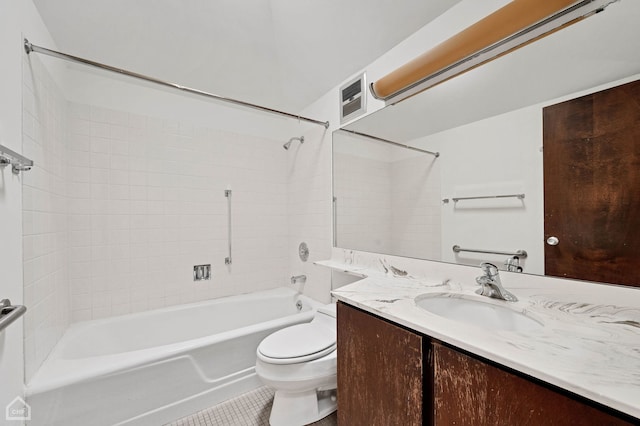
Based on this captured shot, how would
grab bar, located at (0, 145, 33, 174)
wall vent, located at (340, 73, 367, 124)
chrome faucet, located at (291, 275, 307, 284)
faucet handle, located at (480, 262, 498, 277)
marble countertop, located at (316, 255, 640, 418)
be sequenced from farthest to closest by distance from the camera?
chrome faucet, located at (291, 275, 307, 284), wall vent, located at (340, 73, 367, 124), faucet handle, located at (480, 262, 498, 277), grab bar, located at (0, 145, 33, 174), marble countertop, located at (316, 255, 640, 418)

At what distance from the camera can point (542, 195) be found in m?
1.00

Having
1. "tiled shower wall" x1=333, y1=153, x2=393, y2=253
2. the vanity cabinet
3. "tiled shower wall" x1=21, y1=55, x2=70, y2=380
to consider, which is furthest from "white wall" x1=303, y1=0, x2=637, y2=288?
"tiled shower wall" x1=21, y1=55, x2=70, y2=380

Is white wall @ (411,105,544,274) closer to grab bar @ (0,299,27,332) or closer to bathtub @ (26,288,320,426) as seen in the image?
bathtub @ (26,288,320,426)

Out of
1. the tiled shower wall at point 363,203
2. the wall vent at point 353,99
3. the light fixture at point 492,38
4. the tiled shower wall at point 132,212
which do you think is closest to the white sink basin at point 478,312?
the tiled shower wall at point 363,203

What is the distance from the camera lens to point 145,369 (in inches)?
53.8

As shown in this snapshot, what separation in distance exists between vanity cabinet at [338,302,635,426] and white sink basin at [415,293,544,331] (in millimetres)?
277

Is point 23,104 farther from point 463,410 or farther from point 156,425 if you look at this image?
point 463,410

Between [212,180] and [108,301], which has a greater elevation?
[212,180]

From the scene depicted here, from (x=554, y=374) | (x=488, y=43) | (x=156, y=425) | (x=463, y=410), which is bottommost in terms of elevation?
(x=156, y=425)

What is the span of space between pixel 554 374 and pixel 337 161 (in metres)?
1.73

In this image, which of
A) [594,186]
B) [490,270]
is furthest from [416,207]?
[594,186]

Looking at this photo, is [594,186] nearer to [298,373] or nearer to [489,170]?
[489,170]

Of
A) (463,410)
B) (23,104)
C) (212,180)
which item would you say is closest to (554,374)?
(463,410)

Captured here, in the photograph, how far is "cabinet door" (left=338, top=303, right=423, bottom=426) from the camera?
2.56 feet
